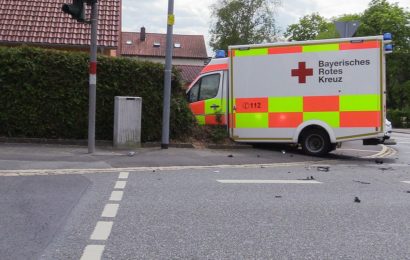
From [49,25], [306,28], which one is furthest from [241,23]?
[49,25]

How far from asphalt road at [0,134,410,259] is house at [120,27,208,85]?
214 feet

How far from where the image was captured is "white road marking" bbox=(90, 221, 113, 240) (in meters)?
5.24

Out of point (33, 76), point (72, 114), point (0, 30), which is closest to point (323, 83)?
point (72, 114)

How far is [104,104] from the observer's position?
45.2 ft

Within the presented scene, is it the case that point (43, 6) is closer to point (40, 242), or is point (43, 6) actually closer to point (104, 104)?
point (104, 104)

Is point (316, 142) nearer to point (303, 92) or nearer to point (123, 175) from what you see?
point (303, 92)

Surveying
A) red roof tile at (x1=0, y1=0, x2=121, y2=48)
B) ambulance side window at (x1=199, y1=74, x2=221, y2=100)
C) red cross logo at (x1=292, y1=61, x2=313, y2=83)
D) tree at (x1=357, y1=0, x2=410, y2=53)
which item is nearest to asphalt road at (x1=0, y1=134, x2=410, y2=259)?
red cross logo at (x1=292, y1=61, x2=313, y2=83)

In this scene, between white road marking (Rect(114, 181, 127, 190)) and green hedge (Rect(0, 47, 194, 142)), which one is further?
green hedge (Rect(0, 47, 194, 142))

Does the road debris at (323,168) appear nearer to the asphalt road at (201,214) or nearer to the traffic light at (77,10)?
the asphalt road at (201,214)

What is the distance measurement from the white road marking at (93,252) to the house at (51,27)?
15.6 meters

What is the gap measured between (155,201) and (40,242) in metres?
2.22

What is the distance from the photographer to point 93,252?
15.6ft

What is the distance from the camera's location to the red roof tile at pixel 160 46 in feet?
251

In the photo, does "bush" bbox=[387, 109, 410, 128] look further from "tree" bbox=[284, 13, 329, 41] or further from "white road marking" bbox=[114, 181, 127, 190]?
"white road marking" bbox=[114, 181, 127, 190]
